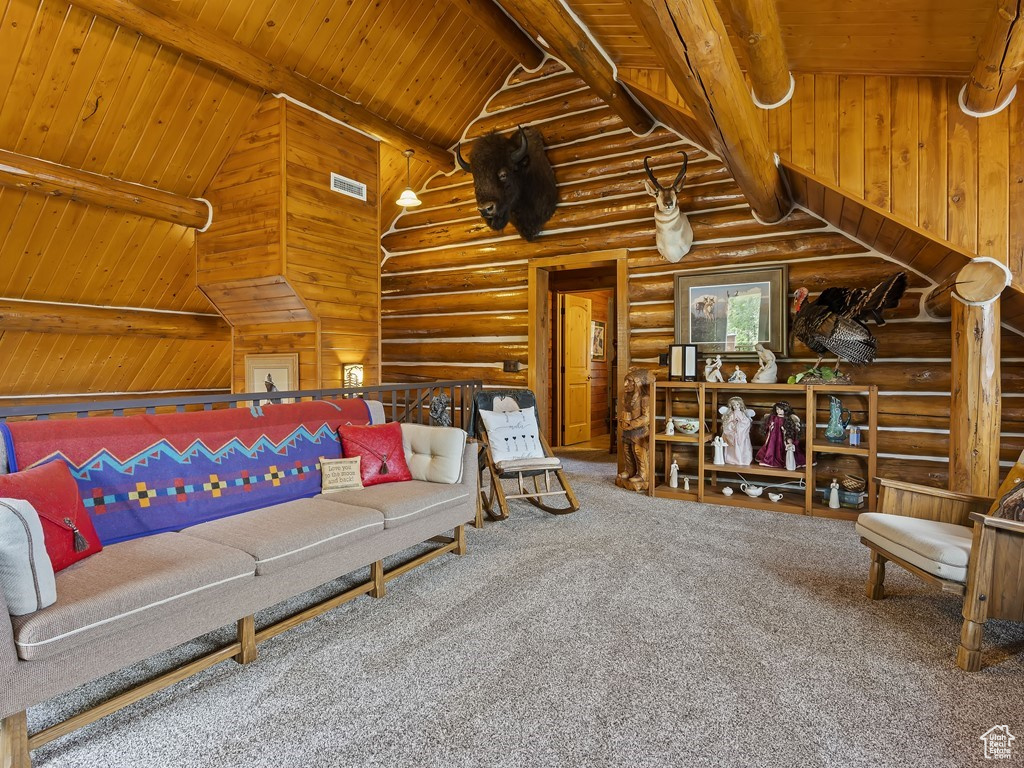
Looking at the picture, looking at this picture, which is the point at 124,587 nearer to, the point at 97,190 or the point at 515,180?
the point at 97,190

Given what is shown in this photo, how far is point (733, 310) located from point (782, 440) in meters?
1.31

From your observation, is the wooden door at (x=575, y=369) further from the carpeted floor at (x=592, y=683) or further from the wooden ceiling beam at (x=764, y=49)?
the carpeted floor at (x=592, y=683)

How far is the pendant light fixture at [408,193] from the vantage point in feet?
19.7

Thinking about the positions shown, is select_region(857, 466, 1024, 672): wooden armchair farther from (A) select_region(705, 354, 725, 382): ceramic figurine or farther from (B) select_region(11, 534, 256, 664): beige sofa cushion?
(B) select_region(11, 534, 256, 664): beige sofa cushion

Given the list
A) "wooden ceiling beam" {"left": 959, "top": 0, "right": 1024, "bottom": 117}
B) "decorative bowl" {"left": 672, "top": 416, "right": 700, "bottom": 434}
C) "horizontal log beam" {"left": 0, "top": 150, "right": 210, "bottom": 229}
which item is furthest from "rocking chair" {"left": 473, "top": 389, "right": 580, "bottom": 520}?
"horizontal log beam" {"left": 0, "top": 150, "right": 210, "bottom": 229}

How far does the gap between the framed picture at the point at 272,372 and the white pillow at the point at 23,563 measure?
424cm

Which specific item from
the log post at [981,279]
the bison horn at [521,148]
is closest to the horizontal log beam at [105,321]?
the bison horn at [521,148]

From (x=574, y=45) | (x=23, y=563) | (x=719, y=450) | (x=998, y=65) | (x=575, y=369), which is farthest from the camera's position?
(x=575, y=369)

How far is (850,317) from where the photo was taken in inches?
166

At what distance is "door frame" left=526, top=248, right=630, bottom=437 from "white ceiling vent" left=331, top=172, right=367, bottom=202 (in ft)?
6.88

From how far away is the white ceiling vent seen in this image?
590 cm

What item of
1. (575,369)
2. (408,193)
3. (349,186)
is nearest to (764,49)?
(408,193)

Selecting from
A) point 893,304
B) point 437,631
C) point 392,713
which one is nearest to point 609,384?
point 893,304

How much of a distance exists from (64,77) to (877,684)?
259 inches
